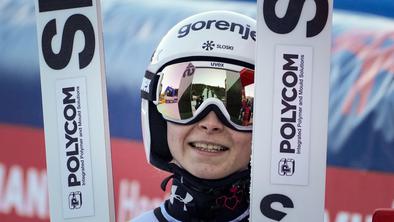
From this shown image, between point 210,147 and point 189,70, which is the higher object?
point 189,70

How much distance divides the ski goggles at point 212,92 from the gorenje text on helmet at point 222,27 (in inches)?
3.8

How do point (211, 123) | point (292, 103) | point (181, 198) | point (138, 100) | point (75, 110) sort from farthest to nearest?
point (138, 100)
point (181, 198)
point (211, 123)
point (75, 110)
point (292, 103)

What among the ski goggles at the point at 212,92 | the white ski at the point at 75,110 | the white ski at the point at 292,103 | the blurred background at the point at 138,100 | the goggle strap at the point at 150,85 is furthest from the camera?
the blurred background at the point at 138,100

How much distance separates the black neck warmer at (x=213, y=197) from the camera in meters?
1.83

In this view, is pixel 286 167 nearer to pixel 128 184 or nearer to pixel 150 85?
pixel 150 85

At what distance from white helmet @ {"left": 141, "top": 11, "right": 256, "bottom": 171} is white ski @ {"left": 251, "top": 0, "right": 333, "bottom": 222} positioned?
0.98 feet

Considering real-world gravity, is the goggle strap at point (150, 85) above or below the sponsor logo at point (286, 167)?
above

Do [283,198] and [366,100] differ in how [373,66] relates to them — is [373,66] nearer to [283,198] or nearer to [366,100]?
[366,100]

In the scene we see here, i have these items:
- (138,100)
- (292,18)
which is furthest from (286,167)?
(138,100)

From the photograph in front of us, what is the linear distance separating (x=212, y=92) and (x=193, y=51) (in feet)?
0.40

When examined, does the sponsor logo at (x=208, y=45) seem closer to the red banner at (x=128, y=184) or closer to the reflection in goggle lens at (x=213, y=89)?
the reflection in goggle lens at (x=213, y=89)

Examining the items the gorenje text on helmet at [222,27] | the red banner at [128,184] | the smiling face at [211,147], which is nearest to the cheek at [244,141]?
the smiling face at [211,147]

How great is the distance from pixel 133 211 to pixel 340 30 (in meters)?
1.07

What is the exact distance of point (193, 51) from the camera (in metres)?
1.81
